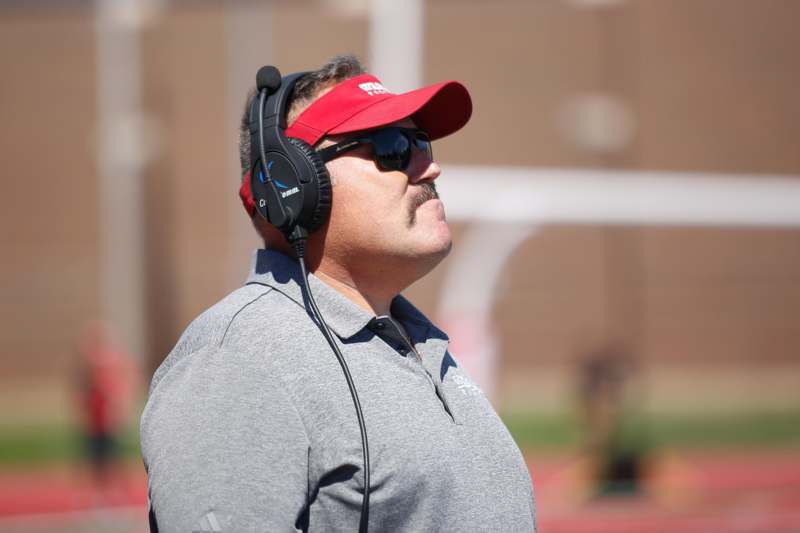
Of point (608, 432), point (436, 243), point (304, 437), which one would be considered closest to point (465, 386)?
point (436, 243)

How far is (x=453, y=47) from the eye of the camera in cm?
2502

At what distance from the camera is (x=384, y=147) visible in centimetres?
202

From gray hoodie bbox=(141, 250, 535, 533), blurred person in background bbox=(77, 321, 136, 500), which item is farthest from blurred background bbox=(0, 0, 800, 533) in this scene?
gray hoodie bbox=(141, 250, 535, 533)

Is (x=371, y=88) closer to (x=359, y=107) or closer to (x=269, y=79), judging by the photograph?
(x=359, y=107)

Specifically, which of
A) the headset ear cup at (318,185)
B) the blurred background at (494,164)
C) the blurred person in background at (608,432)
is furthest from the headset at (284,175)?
the blurred background at (494,164)

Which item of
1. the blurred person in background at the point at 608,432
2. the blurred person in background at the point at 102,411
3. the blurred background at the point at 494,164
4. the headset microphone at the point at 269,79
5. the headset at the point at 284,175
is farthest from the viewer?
the blurred background at the point at 494,164

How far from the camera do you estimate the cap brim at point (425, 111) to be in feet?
6.42

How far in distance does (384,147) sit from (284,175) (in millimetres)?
211

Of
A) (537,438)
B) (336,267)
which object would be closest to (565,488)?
(537,438)

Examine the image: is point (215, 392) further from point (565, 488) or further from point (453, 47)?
point (453, 47)

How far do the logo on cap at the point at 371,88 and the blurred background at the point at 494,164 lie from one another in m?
19.5

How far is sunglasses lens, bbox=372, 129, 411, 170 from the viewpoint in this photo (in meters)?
2.01

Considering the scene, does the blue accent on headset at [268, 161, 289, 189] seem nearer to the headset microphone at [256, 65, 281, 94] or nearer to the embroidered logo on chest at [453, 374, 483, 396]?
the headset microphone at [256, 65, 281, 94]

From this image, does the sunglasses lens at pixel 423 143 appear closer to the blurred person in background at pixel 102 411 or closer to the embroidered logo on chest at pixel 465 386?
the embroidered logo on chest at pixel 465 386
